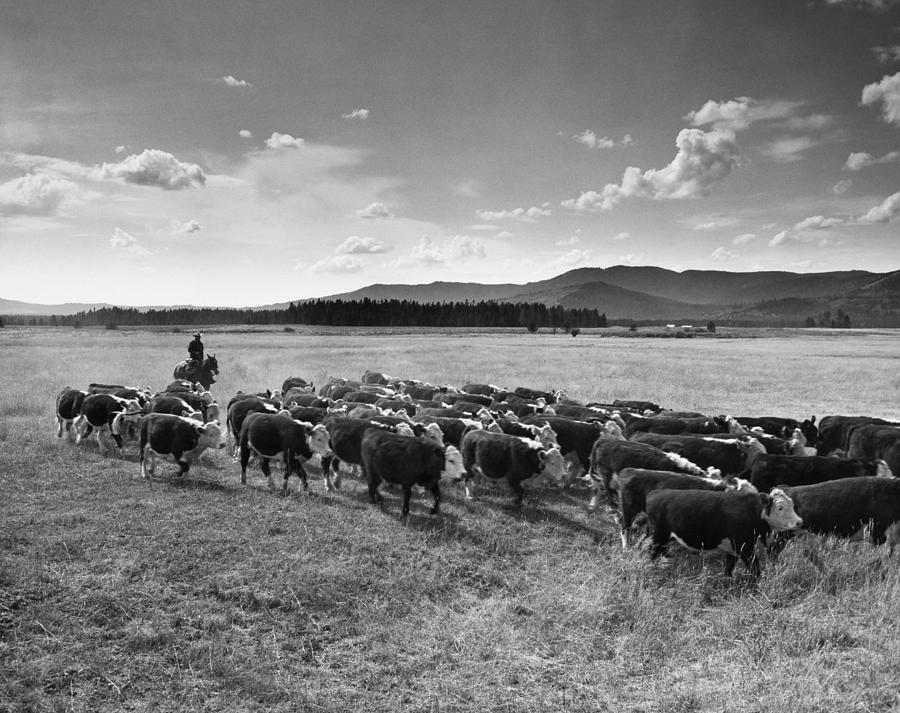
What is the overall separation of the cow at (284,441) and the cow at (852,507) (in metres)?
8.77

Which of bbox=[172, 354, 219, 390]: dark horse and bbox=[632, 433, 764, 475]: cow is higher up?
bbox=[172, 354, 219, 390]: dark horse

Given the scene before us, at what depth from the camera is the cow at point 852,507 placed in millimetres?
8414

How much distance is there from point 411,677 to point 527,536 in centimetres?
446

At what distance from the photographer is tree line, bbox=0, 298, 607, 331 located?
125500 mm

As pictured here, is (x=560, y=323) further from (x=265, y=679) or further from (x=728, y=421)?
(x=265, y=679)

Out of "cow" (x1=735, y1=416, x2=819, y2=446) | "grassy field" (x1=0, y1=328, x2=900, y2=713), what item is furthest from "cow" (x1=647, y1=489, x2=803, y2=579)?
"cow" (x1=735, y1=416, x2=819, y2=446)

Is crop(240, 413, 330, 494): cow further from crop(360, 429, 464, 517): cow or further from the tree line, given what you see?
the tree line

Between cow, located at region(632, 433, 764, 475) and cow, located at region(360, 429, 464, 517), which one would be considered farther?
cow, located at region(632, 433, 764, 475)

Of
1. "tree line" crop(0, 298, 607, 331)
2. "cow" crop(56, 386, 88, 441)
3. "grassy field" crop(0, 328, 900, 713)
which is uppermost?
"tree line" crop(0, 298, 607, 331)

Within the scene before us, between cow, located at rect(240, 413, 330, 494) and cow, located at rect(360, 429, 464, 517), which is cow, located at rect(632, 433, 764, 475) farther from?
cow, located at rect(240, 413, 330, 494)

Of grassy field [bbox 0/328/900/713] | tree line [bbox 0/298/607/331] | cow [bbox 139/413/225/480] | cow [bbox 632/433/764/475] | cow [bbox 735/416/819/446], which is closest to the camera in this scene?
grassy field [bbox 0/328/900/713]

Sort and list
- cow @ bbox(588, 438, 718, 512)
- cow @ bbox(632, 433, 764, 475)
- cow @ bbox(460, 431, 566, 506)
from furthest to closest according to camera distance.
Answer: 1. cow @ bbox(632, 433, 764, 475)
2. cow @ bbox(460, 431, 566, 506)
3. cow @ bbox(588, 438, 718, 512)

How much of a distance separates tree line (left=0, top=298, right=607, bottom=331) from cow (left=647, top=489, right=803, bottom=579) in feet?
340

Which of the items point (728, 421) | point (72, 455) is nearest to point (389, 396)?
point (72, 455)
